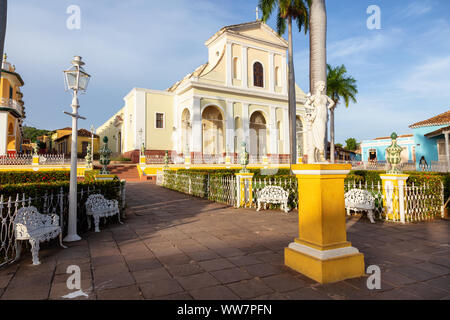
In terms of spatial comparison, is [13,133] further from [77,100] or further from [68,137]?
[77,100]

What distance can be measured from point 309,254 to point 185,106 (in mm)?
23446

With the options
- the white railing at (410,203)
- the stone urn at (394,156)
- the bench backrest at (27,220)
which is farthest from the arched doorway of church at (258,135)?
the bench backrest at (27,220)

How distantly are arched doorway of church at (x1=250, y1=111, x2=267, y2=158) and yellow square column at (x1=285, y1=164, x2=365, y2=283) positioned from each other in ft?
78.6

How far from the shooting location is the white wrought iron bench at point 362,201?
19.8 ft

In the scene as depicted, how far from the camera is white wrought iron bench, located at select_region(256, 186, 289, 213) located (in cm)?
742

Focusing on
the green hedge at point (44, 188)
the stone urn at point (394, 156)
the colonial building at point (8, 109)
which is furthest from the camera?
the colonial building at point (8, 109)

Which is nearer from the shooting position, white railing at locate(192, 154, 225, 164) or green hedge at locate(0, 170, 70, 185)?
green hedge at locate(0, 170, 70, 185)

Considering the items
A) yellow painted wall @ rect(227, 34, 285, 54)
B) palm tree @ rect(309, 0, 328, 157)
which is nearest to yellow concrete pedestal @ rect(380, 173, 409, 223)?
palm tree @ rect(309, 0, 328, 157)

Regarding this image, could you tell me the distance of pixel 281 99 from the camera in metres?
28.0

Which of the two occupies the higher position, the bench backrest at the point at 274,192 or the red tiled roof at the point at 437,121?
the red tiled roof at the point at 437,121

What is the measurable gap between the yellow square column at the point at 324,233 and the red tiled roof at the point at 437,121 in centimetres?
2336

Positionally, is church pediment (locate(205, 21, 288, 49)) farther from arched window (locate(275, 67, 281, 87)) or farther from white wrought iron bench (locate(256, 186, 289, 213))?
white wrought iron bench (locate(256, 186, 289, 213))

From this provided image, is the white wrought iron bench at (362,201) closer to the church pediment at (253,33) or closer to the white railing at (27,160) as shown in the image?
the white railing at (27,160)
